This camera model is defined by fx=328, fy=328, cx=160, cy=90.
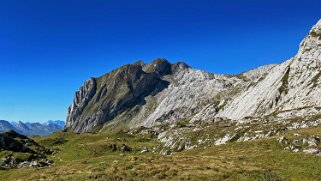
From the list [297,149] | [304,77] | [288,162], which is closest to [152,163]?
[288,162]

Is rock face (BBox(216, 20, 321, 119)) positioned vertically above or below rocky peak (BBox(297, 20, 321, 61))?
below

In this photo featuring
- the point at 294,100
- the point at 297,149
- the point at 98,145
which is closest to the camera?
the point at 297,149

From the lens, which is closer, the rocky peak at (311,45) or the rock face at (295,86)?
the rock face at (295,86)

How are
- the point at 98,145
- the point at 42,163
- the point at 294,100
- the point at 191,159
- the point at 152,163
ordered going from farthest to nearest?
the point at 294,100
the point at 98,145
the point at 42,163
the point at 191,159
the point at 152,163

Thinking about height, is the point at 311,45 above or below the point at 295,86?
above

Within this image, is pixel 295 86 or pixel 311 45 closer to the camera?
pixel 295 86

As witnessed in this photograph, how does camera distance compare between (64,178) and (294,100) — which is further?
(294,100)

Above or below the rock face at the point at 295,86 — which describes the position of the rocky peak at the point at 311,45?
above

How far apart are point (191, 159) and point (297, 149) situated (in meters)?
23.8

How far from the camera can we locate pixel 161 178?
40.7 meters

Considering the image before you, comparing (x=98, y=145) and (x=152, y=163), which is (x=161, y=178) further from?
(x=98, y=145)

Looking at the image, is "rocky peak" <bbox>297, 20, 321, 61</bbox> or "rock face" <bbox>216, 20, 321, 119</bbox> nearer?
"rock face" <bbox>216, 20, 321, 119</bbox>

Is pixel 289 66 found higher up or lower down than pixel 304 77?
higher up

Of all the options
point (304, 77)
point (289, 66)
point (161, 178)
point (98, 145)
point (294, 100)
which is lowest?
point (161, 178)
